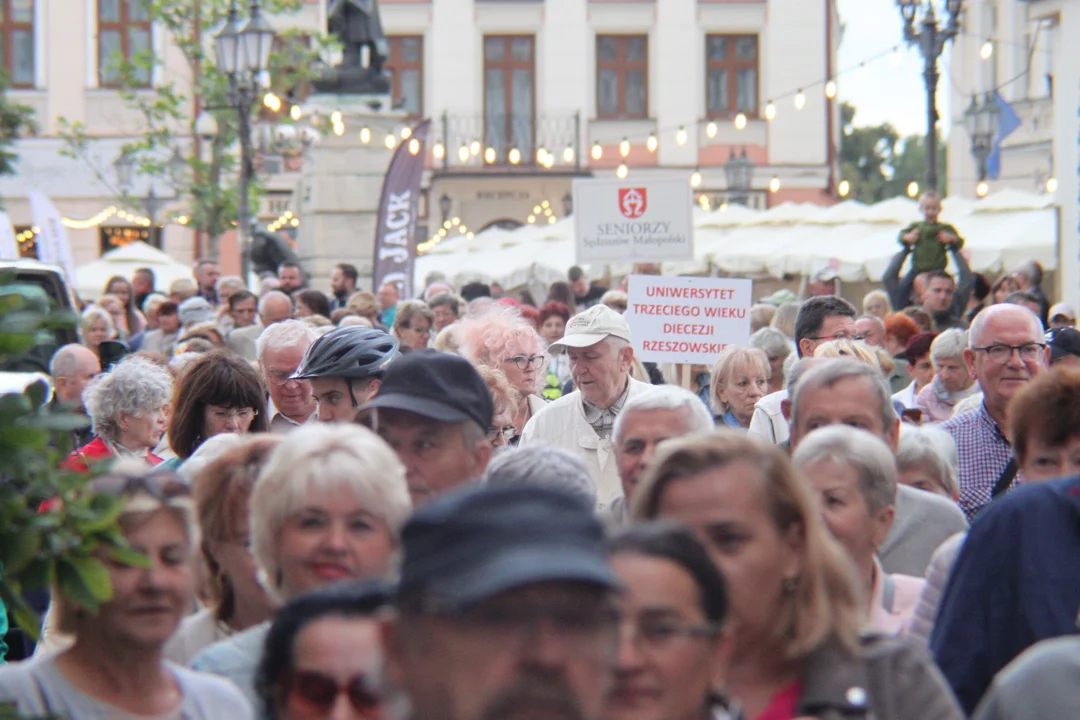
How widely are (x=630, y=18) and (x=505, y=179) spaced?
5.17 m

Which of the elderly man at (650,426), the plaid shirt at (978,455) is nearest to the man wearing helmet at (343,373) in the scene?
the elderly man at (650,426)

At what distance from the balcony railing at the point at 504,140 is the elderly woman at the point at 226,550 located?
37.7 meters

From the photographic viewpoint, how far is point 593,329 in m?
7.82

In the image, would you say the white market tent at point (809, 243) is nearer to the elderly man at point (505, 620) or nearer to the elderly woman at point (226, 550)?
the elderly woman at point (226, 550)

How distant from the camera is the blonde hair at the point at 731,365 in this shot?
30.1 ft

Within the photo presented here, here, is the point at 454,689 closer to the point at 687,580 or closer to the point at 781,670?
the point at 687,580

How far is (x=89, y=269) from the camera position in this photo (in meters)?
27.9

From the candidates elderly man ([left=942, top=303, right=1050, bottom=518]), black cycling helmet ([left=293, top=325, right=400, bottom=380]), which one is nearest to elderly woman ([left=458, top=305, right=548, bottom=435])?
black cycling helmet ([left=293, top=325, right=400, bottom=380])

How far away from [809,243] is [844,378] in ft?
62.8

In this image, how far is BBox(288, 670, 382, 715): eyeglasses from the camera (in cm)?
274

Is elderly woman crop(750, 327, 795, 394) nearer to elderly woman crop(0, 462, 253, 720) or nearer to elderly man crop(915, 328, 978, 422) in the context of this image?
elderly man crop(915, 328, 978, 422)

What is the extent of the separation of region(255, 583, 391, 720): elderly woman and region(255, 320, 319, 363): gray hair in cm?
480

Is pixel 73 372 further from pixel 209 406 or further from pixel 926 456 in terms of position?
pixel 926 456

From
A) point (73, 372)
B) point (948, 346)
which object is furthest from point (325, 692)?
point (73, 372)
